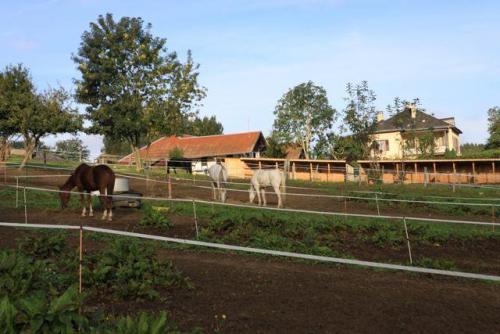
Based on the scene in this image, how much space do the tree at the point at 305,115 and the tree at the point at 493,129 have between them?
1867cm

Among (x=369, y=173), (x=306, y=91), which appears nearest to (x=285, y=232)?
(x=369, y=173)

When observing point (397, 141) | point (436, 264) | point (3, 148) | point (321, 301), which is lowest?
point (436, 264)

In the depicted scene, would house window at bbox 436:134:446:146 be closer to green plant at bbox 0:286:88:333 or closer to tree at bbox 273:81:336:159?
tree at bbox 273:81:336:159

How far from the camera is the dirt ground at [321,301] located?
17.9 feet

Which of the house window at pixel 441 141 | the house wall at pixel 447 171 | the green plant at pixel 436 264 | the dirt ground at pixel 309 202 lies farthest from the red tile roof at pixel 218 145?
the green plant at pixel 436 264

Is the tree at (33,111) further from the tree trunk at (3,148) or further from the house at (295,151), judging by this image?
the house at (295,151)

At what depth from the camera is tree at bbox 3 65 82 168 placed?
101 feet

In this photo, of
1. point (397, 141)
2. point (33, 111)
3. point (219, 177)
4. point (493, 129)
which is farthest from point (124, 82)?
point (493, 129)

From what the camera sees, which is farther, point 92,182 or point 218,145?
point 218,145

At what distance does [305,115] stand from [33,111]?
38.9m

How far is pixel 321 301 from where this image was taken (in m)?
6.30

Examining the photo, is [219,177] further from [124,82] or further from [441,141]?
[441,141]

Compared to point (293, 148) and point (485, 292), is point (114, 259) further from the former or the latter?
point (293, 148)

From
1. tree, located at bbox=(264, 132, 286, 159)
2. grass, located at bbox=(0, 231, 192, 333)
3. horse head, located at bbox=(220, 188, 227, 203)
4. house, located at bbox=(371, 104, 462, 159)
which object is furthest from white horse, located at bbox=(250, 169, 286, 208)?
tree, located at bbox=(264, 132, 286, 159)
